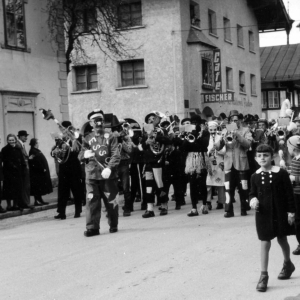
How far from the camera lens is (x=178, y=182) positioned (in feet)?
44.1

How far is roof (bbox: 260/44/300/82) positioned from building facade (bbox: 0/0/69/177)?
2867 centimetres

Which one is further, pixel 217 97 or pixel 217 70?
pixel 217 70

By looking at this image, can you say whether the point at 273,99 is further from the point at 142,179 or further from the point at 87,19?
the point at 142,179

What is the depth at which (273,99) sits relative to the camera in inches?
Result: 1860

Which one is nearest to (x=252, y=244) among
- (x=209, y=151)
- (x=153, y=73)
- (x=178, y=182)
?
(x=209, y=151)

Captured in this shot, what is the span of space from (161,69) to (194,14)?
355 cm

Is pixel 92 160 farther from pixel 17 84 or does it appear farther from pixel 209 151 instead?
pixel 17 84

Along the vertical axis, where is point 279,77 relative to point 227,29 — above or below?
below

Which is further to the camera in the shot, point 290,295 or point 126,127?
point 126,127

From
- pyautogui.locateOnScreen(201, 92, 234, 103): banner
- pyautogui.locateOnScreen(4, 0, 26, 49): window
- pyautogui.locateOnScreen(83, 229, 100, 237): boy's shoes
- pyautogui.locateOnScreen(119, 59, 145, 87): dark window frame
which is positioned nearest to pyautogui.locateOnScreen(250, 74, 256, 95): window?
pyautogui.locateOnScreen(201, 92, 234, 103): banner

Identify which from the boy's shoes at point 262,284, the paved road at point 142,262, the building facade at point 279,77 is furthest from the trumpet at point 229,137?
the building facade at point 279,77

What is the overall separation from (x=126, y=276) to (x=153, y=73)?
926 inches

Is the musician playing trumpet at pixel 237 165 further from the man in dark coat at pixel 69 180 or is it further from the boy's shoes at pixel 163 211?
the man in dark coat at pixel 69 180

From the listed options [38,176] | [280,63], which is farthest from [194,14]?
[280,63]
